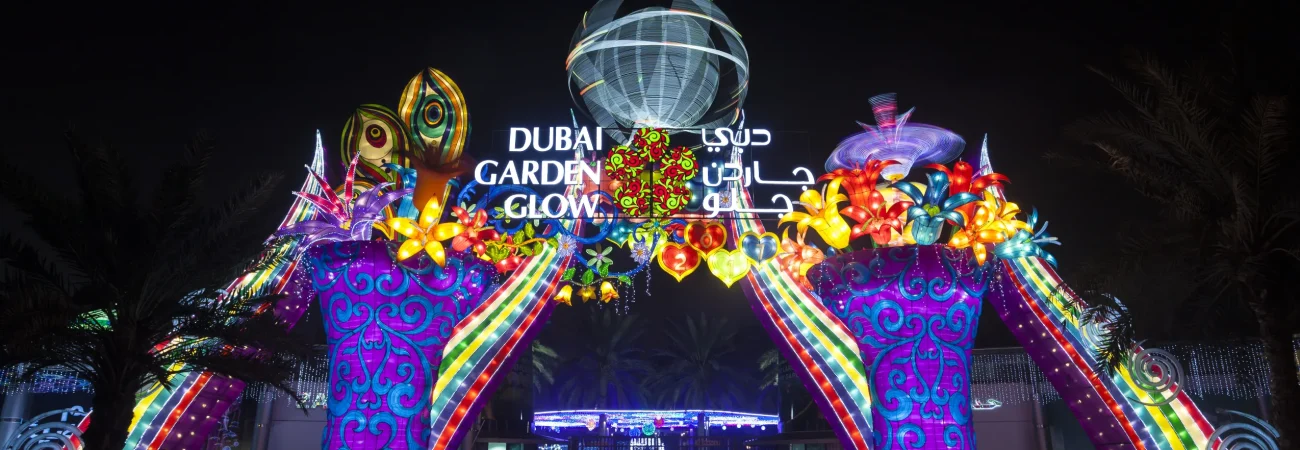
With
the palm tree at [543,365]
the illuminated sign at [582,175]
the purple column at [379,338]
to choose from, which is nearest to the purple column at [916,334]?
the illuminated sign at [582,175]

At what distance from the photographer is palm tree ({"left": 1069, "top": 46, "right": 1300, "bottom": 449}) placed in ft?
26.9

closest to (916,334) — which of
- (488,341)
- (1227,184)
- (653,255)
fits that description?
(1227,184)

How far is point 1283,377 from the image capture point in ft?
26.8

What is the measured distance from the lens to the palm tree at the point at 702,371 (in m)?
33.6

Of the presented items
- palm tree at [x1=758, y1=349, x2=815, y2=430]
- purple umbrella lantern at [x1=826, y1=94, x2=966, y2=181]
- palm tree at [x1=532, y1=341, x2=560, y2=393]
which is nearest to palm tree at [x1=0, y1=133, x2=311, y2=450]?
purple umbrella lantern at [x1=826, y1=94, x2=966, y2=181]

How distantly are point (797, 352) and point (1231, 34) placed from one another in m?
6.04

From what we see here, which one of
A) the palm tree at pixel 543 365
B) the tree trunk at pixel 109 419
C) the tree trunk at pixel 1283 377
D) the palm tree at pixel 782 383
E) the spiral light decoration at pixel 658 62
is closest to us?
the tree trunk at pixel 1283 377

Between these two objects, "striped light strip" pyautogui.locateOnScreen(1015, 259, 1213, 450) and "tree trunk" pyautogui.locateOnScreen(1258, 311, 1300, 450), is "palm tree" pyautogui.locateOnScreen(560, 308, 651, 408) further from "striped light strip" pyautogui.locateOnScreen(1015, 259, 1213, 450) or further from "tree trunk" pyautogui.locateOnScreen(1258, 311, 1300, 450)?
"tree trunk" pyautogui.locateOnScreen(1258, 311, 1300, 450)

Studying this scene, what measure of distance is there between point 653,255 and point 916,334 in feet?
13.7

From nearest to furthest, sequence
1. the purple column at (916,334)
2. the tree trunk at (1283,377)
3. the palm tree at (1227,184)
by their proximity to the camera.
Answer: the tree trunk at (1283,377), the palm tree at (1227,184), the purple column at (916,334)

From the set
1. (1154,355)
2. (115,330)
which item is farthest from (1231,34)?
(115,330)

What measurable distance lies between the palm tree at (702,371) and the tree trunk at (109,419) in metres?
25.7

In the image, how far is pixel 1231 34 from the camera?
343 inches

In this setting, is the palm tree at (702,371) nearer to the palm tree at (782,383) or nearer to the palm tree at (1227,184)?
the palm tree at (782,383)
